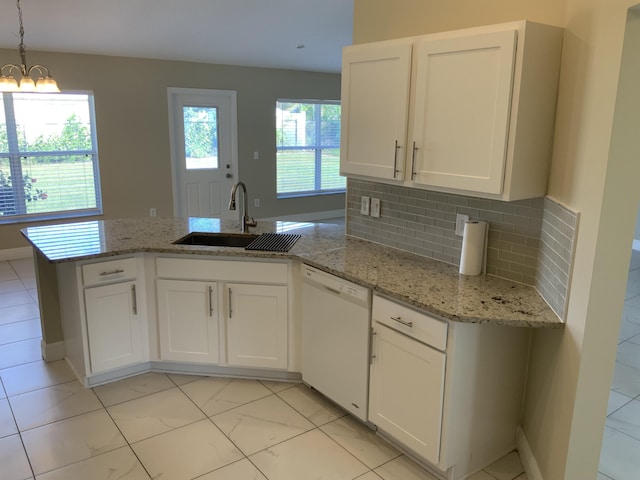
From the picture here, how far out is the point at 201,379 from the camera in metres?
3.20

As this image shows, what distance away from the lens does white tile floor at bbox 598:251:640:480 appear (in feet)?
7.94

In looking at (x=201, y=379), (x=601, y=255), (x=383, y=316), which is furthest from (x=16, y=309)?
(x=601, y=255)

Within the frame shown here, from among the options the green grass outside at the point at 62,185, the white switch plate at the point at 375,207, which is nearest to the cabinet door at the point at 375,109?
the white switch plate at the point at 375,207

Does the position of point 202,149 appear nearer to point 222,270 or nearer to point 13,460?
point 222,270

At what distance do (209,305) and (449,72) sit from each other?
1.91m

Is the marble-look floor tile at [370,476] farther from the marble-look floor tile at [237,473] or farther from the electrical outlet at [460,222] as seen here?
the electrical outlet at [460,222]

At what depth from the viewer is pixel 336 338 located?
2.72 m

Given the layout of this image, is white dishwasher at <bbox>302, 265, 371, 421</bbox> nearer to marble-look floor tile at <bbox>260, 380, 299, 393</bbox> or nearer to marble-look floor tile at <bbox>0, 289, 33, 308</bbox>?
marble-look floor tile at <bbox>260, 380, 299, 393</bbox>

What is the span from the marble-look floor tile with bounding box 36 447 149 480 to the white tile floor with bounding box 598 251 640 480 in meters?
2.21

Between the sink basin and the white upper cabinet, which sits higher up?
the white upper cabinet

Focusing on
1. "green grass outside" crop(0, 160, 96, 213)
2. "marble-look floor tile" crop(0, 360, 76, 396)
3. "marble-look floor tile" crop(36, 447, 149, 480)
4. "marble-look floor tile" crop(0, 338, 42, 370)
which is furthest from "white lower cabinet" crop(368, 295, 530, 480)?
"green grass outside" crop(0, 160, 96, 213)

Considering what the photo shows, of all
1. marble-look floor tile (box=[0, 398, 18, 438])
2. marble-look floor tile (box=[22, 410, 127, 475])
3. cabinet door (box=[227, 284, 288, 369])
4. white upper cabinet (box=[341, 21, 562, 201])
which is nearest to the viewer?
white upper cabinet (box=[341, 21, 562, 201])

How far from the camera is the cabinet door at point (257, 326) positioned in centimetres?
299

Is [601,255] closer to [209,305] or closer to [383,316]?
[383,316]
